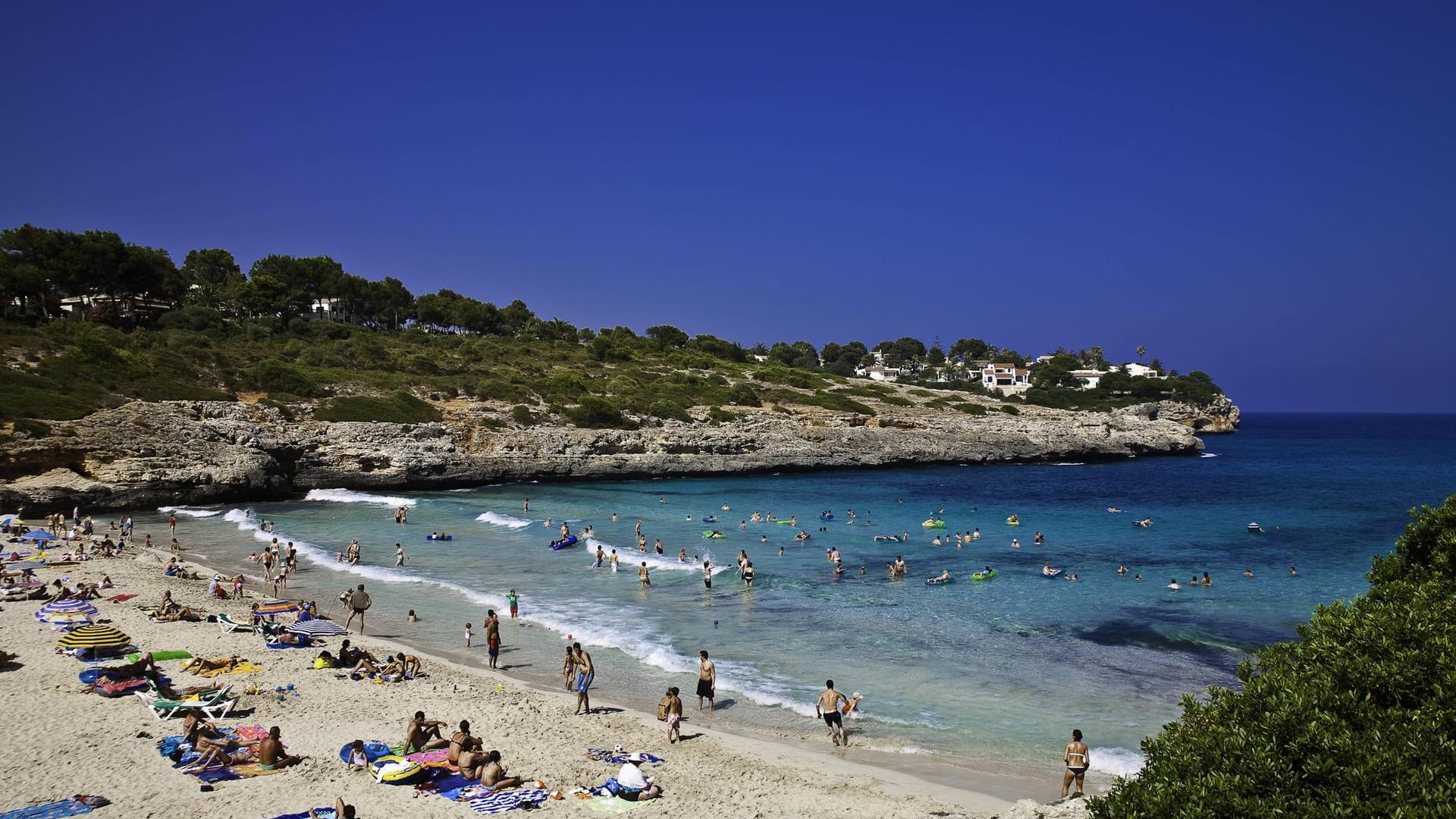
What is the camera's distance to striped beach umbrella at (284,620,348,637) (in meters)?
19.2

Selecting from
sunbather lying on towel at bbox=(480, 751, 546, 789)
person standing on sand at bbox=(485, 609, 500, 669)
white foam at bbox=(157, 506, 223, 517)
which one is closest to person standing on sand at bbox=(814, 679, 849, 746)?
sunbather lying on towel at bbox=(480, 751, 546, 789)

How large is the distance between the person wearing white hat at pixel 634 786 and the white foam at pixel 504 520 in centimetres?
2928

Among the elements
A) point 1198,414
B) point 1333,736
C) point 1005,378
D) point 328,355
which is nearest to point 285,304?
point 328,355

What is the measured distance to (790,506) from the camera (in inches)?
1962

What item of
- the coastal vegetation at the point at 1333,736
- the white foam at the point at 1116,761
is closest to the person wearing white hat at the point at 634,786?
the coastal vegetation at the point at 1333,736

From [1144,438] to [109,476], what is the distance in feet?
306

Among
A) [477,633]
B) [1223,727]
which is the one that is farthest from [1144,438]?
[1223,727]

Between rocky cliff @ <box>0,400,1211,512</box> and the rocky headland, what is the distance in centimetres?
9

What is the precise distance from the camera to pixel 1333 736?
599 centimetres

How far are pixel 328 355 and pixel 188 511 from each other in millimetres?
32195

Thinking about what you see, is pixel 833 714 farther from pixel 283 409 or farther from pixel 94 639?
pixel 283 409

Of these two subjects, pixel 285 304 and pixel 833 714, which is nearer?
pixel 833 714

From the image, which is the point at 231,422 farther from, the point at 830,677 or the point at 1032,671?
the point at 1032,671

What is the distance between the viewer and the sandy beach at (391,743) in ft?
36.4
